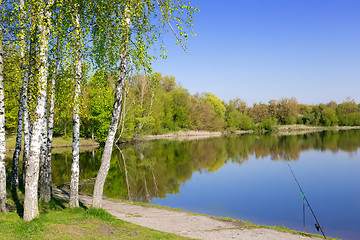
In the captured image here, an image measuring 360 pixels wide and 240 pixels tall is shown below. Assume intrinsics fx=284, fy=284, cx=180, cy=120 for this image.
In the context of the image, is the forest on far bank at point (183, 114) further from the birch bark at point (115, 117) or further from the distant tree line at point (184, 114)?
the birch bark at point (115, 117)

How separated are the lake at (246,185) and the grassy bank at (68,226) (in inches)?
304

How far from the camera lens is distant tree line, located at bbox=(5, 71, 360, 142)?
49.5m

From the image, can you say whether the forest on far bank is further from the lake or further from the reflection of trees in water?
the lake

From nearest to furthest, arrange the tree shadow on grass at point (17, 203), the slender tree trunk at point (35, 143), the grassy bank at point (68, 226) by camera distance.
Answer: the grassy bank at point (68, 226), the slender tree trunk at point (35, 143), the tree shadow on grass at point (17, 203)

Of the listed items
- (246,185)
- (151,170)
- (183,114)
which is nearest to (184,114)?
(183,114)

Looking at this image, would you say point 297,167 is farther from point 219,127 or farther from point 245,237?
point 219,127

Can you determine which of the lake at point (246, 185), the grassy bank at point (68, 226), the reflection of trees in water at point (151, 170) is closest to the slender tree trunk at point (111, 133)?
the grassy bank at point (68, 226)

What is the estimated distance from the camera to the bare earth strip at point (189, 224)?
10.5m

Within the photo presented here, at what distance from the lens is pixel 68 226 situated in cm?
855

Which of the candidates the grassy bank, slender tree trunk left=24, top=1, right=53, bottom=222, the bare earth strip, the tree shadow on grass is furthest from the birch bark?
slender tree trunk left=24, top=1, right=53, bottom=222

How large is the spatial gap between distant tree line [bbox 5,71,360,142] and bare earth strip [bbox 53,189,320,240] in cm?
2505

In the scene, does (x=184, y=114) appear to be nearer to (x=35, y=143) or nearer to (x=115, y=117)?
(x=115, y=117)

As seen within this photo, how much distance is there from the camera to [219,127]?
292ft

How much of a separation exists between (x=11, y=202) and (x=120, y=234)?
15.5 ft
